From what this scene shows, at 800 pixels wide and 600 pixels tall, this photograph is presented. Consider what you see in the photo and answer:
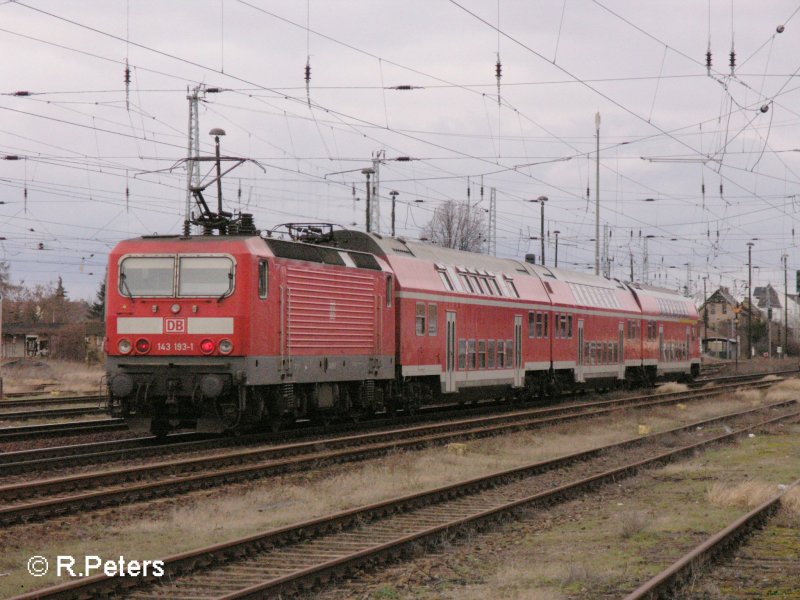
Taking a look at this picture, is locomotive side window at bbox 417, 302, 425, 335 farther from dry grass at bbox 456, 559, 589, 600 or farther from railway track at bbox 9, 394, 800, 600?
dry grass at bbox 456, 559, 589, 600

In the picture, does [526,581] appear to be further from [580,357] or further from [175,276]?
[580,357]

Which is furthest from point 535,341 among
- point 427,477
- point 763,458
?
point 427,477

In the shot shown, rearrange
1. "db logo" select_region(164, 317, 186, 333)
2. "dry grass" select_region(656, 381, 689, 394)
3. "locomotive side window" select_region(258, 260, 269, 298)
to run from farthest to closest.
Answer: "dry grass" select_region(656, 381, 689, 394) → "locomotive side window" select_region(258, 260, 269, 298) → "db logo" select_region(164, 317, 186, 333)

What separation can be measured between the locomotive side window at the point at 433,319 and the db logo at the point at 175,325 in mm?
8418

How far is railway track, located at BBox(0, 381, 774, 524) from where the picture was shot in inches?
514

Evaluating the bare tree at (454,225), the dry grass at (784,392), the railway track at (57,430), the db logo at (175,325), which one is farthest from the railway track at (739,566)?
the bare tree at (454,225)

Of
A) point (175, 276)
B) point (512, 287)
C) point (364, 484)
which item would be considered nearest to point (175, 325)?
point (175, 276)

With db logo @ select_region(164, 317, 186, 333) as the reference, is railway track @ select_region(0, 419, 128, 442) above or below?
below

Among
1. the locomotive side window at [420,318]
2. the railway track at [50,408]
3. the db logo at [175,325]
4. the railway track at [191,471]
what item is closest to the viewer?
the railway track at [191,471]

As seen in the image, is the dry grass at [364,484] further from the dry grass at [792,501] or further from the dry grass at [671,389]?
the dry grass at [671,389]

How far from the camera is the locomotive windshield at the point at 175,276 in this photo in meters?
18.8

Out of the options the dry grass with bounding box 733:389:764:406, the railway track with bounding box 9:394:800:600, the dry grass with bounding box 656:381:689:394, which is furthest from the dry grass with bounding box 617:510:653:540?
the dry grass with bounding box 656:381:689:394

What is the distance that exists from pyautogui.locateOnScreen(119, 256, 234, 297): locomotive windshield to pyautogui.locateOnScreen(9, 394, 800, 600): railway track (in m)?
6.18

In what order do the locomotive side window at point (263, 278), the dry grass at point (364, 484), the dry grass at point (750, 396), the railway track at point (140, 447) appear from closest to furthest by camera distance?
the dry grass at point (364, 484) < the railway track at point (140, 447) < the locomotive side window at point (263, 278) < the dry grass at point (750, 396)
